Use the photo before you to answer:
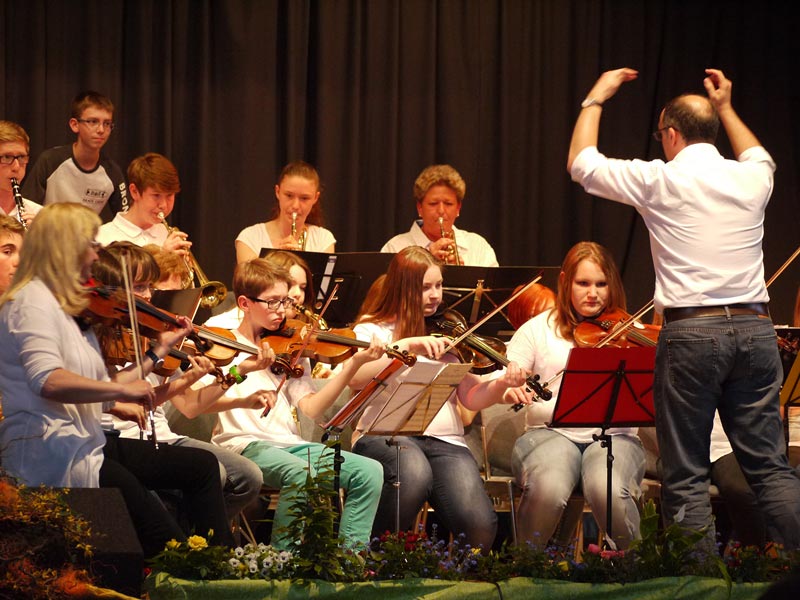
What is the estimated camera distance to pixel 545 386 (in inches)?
167

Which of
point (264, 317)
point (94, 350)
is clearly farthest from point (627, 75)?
point (94, 350)

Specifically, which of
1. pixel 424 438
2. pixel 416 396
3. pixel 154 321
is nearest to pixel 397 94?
pixel 424 438

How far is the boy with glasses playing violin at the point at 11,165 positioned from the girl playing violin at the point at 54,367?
179 centimetres

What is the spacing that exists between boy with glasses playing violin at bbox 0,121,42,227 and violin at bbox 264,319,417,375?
1.39 meters

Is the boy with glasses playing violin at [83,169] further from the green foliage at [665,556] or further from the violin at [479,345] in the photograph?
the green foliage at [665,556]

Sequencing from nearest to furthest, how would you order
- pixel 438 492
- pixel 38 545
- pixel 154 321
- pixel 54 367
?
pixel 38 545 → pixel 54 367 → pixel 154 321 → pixel 438 492

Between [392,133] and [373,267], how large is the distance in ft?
6.87

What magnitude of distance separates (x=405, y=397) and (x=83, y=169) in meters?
2.62

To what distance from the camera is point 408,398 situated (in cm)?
384

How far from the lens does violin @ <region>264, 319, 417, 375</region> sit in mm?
4227

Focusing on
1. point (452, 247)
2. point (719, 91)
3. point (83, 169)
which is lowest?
point (452, 247)

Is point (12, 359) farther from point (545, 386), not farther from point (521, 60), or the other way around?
point (521, 60)

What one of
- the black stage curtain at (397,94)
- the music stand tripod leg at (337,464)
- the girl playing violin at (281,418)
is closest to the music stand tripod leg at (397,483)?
the girl playing violin at (281,418)

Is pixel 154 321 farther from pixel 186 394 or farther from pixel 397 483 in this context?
pixel 397 483
